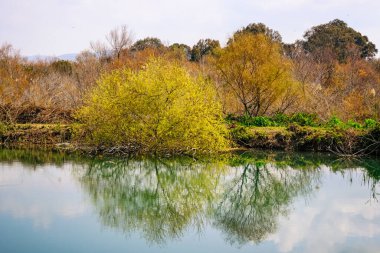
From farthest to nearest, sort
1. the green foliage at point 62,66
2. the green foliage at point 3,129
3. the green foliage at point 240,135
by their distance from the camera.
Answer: the green foliage at point 62,66
the green foliage at point 3,129
the green foliage at point 240,135

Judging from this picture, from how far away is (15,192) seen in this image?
14766 mm

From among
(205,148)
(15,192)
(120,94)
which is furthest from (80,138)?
(15,192)

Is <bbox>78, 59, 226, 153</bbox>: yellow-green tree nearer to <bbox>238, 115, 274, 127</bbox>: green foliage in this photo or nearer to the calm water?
the calm water

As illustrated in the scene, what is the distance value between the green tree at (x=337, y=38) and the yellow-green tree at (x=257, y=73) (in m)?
33.6

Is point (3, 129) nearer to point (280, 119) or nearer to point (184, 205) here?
point (280, 119)

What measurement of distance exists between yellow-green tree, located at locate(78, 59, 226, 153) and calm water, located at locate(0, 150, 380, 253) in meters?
1.23

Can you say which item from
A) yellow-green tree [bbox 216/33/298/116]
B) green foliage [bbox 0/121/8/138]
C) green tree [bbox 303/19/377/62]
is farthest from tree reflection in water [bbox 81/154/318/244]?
green tree [bbox 303/19/377/62]

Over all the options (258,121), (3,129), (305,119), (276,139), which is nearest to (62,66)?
(3,129)

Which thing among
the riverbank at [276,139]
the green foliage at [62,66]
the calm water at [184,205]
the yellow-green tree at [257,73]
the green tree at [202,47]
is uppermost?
the green tree at [202,47]

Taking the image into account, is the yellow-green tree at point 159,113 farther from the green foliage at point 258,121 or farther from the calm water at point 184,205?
the green foliage at point 258,121

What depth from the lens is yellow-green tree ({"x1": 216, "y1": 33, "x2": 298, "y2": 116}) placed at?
1117 inches

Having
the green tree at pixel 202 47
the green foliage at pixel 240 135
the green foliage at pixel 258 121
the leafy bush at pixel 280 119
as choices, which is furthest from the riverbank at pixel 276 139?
the green tree at pixel 202 47

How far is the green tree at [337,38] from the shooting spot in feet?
203

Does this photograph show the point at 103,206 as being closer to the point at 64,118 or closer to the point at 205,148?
the point at 205,148
